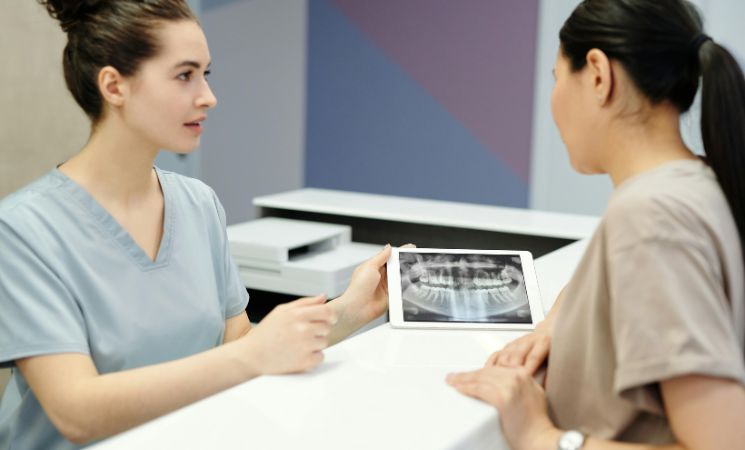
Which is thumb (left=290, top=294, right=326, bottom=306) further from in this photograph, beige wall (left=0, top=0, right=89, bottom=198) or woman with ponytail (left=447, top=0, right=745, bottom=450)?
beige wall (left=0, top=0, right=89, bottom=198)

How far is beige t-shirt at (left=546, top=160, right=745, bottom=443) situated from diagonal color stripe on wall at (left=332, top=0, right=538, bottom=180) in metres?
2.97

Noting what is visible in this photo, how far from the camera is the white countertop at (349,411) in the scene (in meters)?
0.87

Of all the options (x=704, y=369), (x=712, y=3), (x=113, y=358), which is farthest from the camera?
(x=712, y=3)

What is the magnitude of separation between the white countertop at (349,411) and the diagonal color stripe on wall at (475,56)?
2736 mm

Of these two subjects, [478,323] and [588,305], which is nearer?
[588,305]

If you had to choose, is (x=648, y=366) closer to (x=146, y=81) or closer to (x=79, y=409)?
(x=79, y=409)

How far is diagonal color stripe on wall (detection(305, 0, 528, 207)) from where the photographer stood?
3.97 metres

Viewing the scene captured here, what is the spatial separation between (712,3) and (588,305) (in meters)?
2.82

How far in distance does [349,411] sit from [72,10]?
77cm

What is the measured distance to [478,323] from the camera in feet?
4.30

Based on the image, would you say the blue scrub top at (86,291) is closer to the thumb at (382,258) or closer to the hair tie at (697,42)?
the thumb at (382,258)

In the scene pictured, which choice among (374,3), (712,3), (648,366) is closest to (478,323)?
(648,366)

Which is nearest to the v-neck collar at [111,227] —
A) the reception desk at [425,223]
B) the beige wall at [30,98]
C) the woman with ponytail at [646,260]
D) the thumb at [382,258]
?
A: the thumb at [382,258]

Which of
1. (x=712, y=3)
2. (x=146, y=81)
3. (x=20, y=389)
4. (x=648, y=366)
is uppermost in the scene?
(x=712, y=3)
